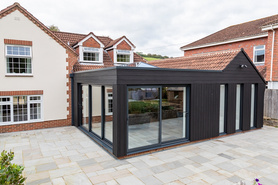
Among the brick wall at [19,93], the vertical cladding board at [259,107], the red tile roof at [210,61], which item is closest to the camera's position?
the red tile roof at [210,61]

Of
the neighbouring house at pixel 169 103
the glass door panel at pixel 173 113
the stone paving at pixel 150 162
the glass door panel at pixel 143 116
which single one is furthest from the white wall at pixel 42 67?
the glass door panel at pixel 173 113

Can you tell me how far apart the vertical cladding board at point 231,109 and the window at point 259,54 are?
8.56 meters

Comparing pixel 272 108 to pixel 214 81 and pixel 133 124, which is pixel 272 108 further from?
pixel 133 124

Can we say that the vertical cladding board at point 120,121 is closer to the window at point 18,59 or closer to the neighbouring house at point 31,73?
the neighbouring house at point 31,73

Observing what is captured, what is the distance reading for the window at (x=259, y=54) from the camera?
50.5 ft

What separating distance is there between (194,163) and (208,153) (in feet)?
3.62

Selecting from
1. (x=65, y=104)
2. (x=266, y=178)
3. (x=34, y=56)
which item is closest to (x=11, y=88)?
(x=34, y=56)

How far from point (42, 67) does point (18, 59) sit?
1.10m

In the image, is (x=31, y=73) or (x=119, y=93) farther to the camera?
(x=31, y=73)

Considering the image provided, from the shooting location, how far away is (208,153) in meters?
6.79

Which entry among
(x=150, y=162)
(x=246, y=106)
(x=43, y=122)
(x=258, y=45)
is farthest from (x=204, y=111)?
(x=258, y=45)

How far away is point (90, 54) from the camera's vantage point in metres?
12.7

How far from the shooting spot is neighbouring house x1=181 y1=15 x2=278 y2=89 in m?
12.9

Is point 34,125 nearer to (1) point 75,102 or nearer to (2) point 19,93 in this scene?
(2) point 19,93
